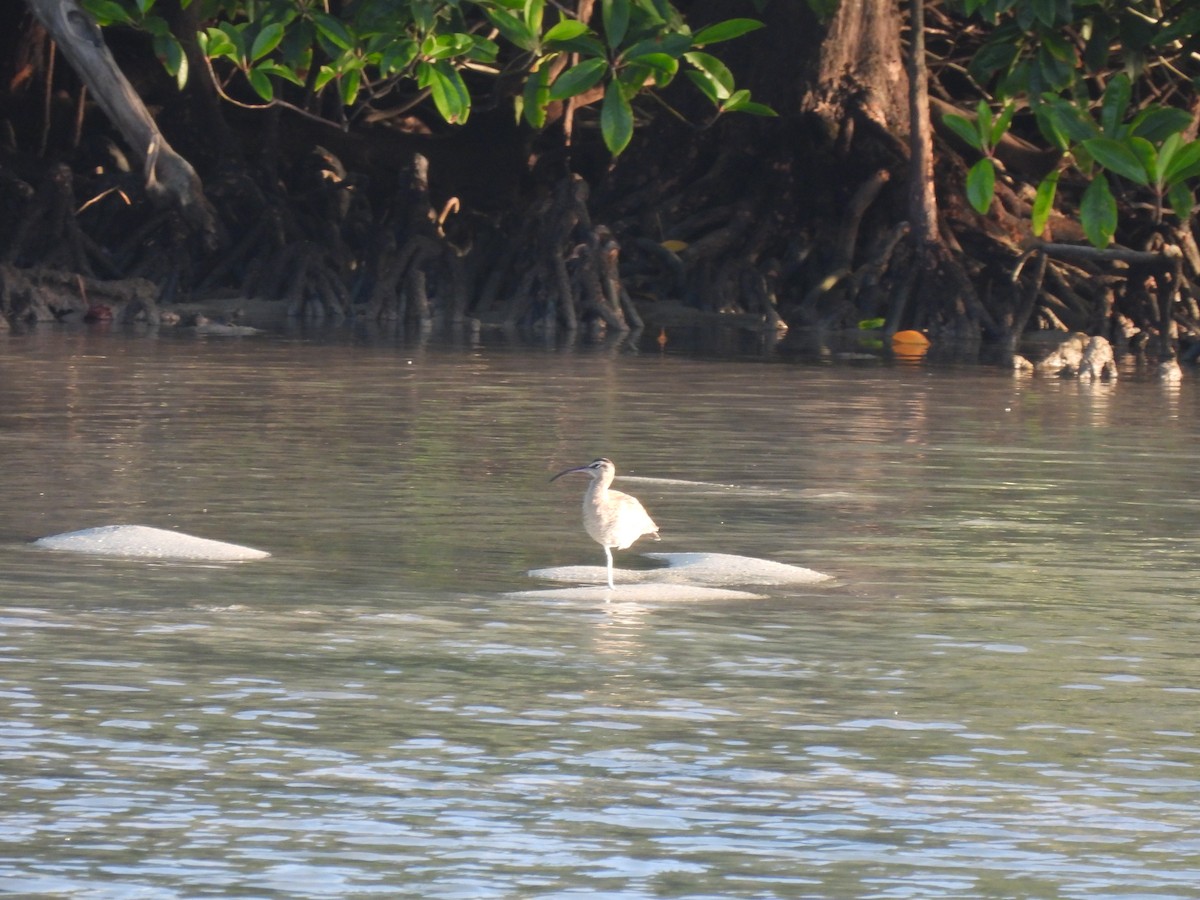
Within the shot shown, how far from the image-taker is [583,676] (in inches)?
204

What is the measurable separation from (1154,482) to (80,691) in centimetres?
471

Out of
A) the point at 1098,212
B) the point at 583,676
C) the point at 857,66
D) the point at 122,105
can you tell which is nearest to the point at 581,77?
the point at 1098,212

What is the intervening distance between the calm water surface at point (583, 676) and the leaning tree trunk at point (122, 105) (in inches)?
329

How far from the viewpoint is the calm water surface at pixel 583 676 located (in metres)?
3.93

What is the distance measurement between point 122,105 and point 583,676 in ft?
45.3

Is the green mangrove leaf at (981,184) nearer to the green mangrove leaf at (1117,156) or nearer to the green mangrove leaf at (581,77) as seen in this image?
the green mangrove leaf at (1117,156)

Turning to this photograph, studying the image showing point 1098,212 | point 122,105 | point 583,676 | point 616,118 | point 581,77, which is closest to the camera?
point 583,676

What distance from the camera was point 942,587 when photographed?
645cm

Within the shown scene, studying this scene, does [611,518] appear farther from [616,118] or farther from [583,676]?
[616,118]

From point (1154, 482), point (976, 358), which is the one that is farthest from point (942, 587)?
point (976, 358)

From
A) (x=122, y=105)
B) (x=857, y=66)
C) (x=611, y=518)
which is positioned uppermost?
(x=857, y=66)

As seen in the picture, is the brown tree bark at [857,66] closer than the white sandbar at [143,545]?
No

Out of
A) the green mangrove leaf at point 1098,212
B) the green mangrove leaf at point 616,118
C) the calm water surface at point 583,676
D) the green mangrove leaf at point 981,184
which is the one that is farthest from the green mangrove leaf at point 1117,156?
the calm water surface at point 583,676

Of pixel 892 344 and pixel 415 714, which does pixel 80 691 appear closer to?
pixel 415 714
